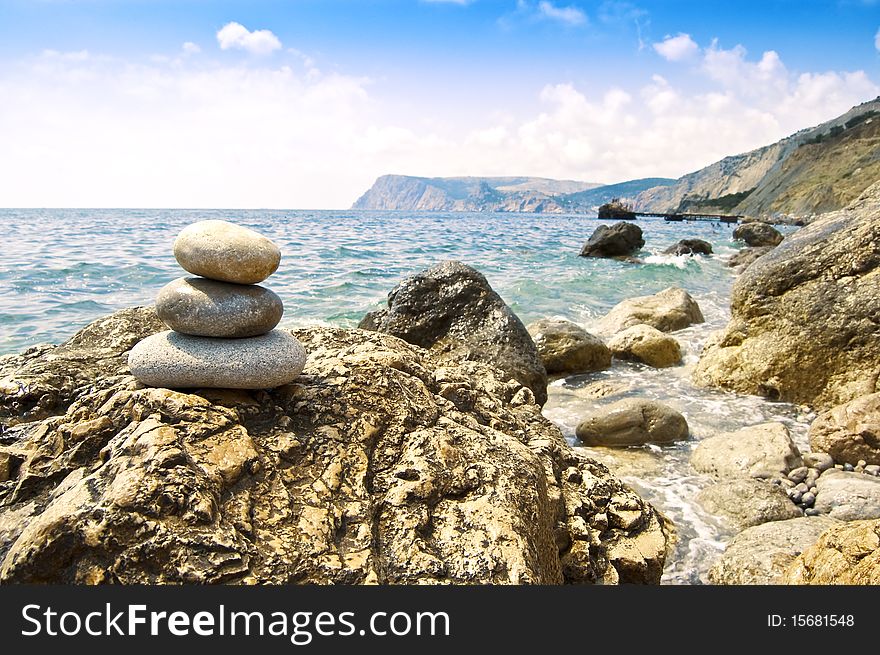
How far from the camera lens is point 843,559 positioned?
2.97 m

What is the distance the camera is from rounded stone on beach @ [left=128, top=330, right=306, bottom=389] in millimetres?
3014

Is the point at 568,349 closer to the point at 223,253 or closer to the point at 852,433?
the point at 852,433

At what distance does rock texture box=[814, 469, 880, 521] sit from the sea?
3.21 ft

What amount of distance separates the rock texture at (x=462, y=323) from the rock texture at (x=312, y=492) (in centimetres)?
337

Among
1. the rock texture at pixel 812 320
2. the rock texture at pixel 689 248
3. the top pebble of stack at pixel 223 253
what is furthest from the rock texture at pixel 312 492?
the rock texture at pixel 689 248

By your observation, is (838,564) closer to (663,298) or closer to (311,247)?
(663,298)

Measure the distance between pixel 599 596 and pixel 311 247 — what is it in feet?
83.2

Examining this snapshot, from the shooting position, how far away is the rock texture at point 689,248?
97.3 ft

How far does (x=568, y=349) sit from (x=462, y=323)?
8.71 feet

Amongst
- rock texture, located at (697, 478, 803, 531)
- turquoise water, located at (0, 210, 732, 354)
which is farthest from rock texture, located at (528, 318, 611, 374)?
rock texture, located at (697, 478, 803, 531)

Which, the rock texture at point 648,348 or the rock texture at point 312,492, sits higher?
the rock texture at point 312,492

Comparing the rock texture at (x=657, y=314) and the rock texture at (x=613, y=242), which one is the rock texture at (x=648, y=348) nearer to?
the rock texture at (x=657, y=314)

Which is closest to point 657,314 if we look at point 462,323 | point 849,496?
point 462,323

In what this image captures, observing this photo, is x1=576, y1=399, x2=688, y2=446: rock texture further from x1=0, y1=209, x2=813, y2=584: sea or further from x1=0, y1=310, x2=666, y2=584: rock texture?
x1=0, y1=310, x2=666, y2=584: rock texture
